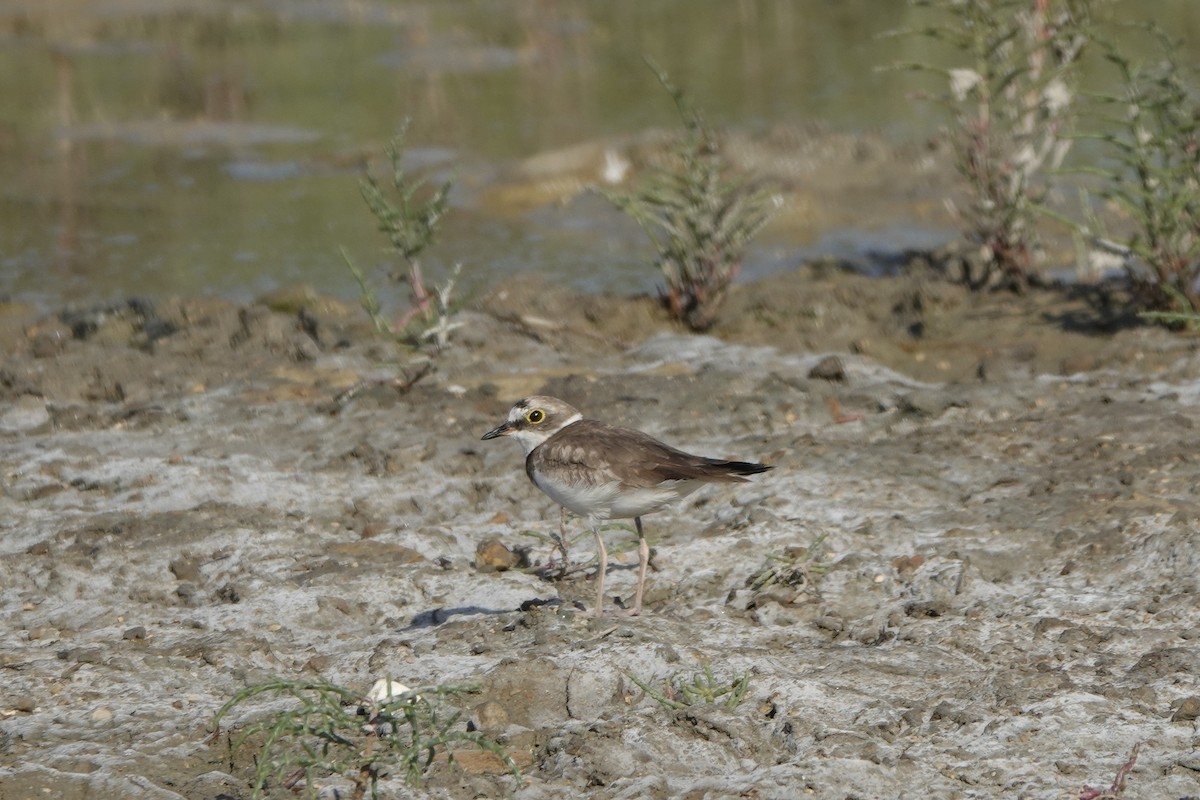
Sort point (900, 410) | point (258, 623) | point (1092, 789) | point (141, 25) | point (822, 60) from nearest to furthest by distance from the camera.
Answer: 1. point (1092, 789)
2. point (258, 623)
3. point (900, 410)
4. point (822, 60)
5. point (141, 25)

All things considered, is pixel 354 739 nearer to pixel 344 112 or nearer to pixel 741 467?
pixel 741 467

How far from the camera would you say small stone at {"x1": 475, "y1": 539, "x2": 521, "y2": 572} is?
18.8 ft

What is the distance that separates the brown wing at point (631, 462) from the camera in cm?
486

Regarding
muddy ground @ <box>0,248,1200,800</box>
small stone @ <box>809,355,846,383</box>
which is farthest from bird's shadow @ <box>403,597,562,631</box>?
small stone @ <box>809,355,846,383</box>

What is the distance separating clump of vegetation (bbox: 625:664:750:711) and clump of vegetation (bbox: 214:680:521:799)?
485mm

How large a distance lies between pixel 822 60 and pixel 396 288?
11422 mm

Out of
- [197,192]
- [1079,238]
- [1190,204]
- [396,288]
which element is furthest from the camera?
[197,192]

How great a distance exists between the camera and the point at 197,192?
13.2 metres

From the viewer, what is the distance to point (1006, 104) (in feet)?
28.2

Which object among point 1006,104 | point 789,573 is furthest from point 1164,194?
A: point 789,573

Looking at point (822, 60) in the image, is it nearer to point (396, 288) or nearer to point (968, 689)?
point (396, 288)

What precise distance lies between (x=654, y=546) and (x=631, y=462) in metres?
0.96

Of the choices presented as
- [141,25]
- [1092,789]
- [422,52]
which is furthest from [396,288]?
[141,25]

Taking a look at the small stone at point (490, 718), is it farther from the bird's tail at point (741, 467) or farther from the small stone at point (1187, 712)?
the small stone at point (1187, 712)
